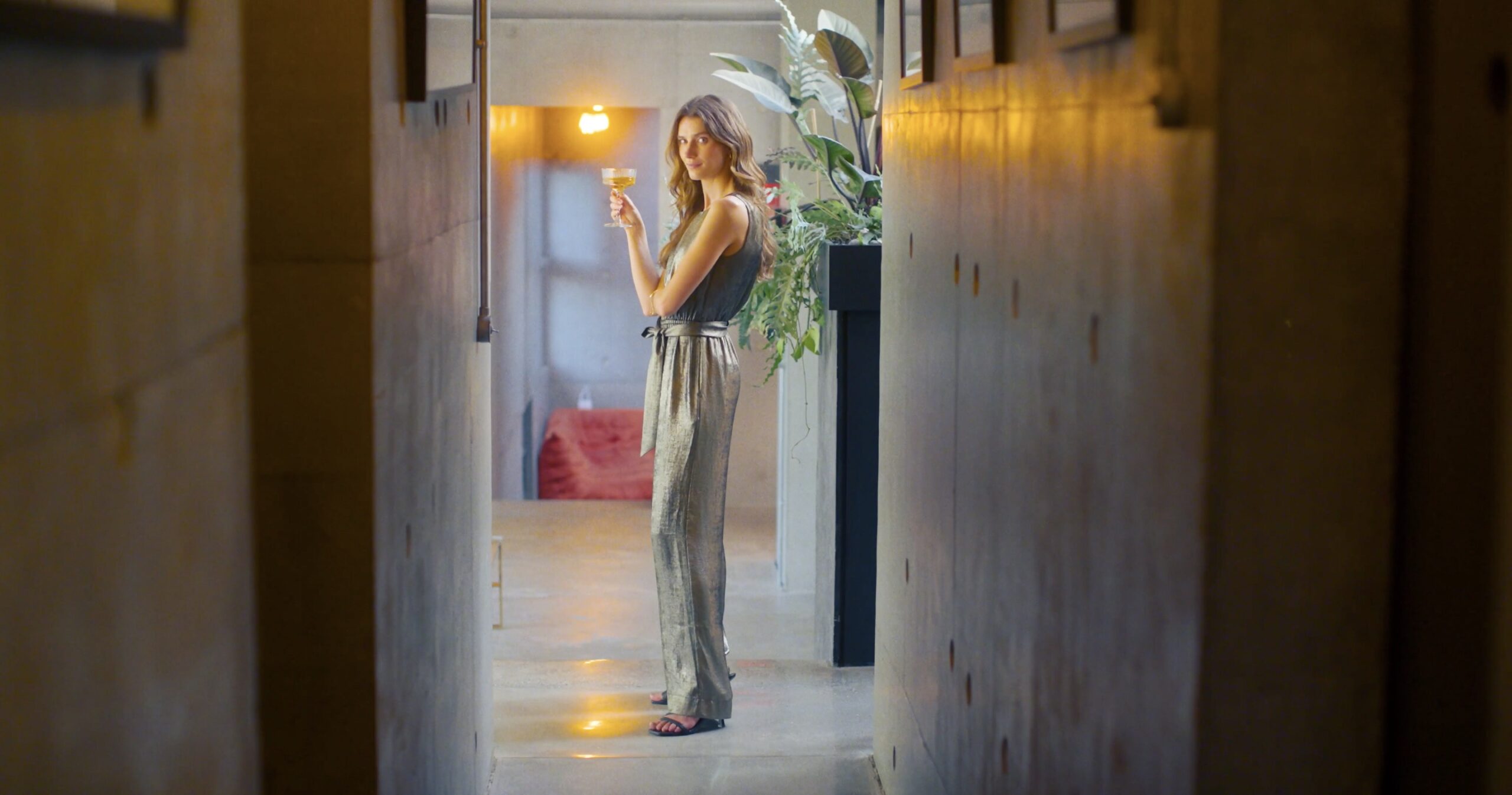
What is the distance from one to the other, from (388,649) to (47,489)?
3.35 feet

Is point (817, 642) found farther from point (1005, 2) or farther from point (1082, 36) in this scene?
point (1082, 36)

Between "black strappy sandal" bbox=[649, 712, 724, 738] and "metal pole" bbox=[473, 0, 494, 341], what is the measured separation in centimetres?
122

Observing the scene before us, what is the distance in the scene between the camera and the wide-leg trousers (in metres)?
3.72

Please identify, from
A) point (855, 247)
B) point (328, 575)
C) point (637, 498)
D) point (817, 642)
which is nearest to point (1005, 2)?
point (328, 575)

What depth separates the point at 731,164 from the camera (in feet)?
12.3

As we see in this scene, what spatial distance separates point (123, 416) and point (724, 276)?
266 centimetres

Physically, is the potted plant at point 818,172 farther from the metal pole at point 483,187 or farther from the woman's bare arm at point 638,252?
the metal pole at point 483,187

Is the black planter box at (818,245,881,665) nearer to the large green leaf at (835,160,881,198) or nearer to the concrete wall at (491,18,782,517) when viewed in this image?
the large green leaf at (835,160,881,198)

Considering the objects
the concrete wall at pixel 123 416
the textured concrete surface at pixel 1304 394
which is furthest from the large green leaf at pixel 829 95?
the textured concrete surface at pixel 1304 394

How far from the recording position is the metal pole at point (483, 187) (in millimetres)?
2967

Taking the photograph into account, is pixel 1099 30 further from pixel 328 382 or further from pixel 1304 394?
pixel 328 382

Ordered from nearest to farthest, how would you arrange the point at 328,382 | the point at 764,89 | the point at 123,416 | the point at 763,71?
1. the point at 123,416
2. the point at 328,382
3. the point at 764,89
4. the point at 763,71

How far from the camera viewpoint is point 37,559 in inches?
36.9

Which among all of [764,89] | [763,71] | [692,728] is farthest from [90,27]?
[763,71]
